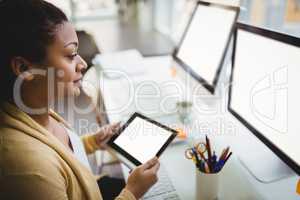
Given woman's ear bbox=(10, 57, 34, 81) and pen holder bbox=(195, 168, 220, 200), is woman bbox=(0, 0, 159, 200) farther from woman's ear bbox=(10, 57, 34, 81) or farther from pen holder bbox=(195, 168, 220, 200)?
pen holder bbox=(195, 168, 220, 200)

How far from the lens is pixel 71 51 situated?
822mm

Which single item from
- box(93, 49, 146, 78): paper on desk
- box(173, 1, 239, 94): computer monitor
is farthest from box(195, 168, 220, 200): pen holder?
box(93, 49, 146, 78): paper on desk

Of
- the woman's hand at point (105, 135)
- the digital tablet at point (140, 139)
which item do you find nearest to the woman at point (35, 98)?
the digital tablet at point (140, 139)

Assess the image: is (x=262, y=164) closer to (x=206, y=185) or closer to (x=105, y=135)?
(x=206, y=185)

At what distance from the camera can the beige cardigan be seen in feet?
2.18

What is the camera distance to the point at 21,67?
73cm

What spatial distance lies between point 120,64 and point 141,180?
3.85 feet

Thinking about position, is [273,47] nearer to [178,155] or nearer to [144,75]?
[178,155]

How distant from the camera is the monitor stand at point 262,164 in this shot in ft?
3.19

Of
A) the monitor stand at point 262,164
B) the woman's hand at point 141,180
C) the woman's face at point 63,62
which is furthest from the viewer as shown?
the monitor stand at point 262,164

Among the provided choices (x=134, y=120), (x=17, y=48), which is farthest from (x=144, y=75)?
(x=17, y=48)

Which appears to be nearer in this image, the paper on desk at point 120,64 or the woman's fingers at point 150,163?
the woman's fingers at point 150,163

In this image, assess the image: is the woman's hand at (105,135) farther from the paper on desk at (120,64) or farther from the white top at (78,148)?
the paper on desk at (120,64)

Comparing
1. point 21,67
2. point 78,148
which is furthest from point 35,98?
point 78,148
